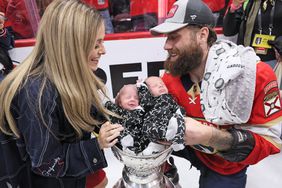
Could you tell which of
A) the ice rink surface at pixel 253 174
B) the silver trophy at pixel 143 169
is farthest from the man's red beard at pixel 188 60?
the ice rink surface at pixel 253 174

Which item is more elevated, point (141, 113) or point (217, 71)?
point (217, 71)

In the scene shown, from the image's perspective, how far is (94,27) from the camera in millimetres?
1142

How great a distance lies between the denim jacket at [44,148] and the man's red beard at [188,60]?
0.50 m

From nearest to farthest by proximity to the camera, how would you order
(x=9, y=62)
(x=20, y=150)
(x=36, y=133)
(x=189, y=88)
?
(x=36, y=133) → (x=20, y=150) → (x=189, y=88) → (x=9, y=62)

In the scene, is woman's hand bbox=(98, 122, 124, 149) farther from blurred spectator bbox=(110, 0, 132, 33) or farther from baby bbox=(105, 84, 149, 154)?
blurred spectator bbox=(110, 0, 132, 33)

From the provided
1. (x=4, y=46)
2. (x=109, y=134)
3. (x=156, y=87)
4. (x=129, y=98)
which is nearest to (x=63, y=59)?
(x=109, y=134)

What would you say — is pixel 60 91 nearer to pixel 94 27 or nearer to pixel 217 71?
pixel 94 27

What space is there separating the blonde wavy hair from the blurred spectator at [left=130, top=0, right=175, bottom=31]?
149 centimetres

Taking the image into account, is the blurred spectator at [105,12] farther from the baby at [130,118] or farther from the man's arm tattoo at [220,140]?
the man's arm tattoo at [220,140]

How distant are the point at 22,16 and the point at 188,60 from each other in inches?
69.1

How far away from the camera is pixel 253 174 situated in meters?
2.32

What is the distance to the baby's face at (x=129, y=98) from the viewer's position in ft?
4.67

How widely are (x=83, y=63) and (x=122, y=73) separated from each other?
147cm

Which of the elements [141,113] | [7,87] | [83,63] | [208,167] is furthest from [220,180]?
[7,87]
